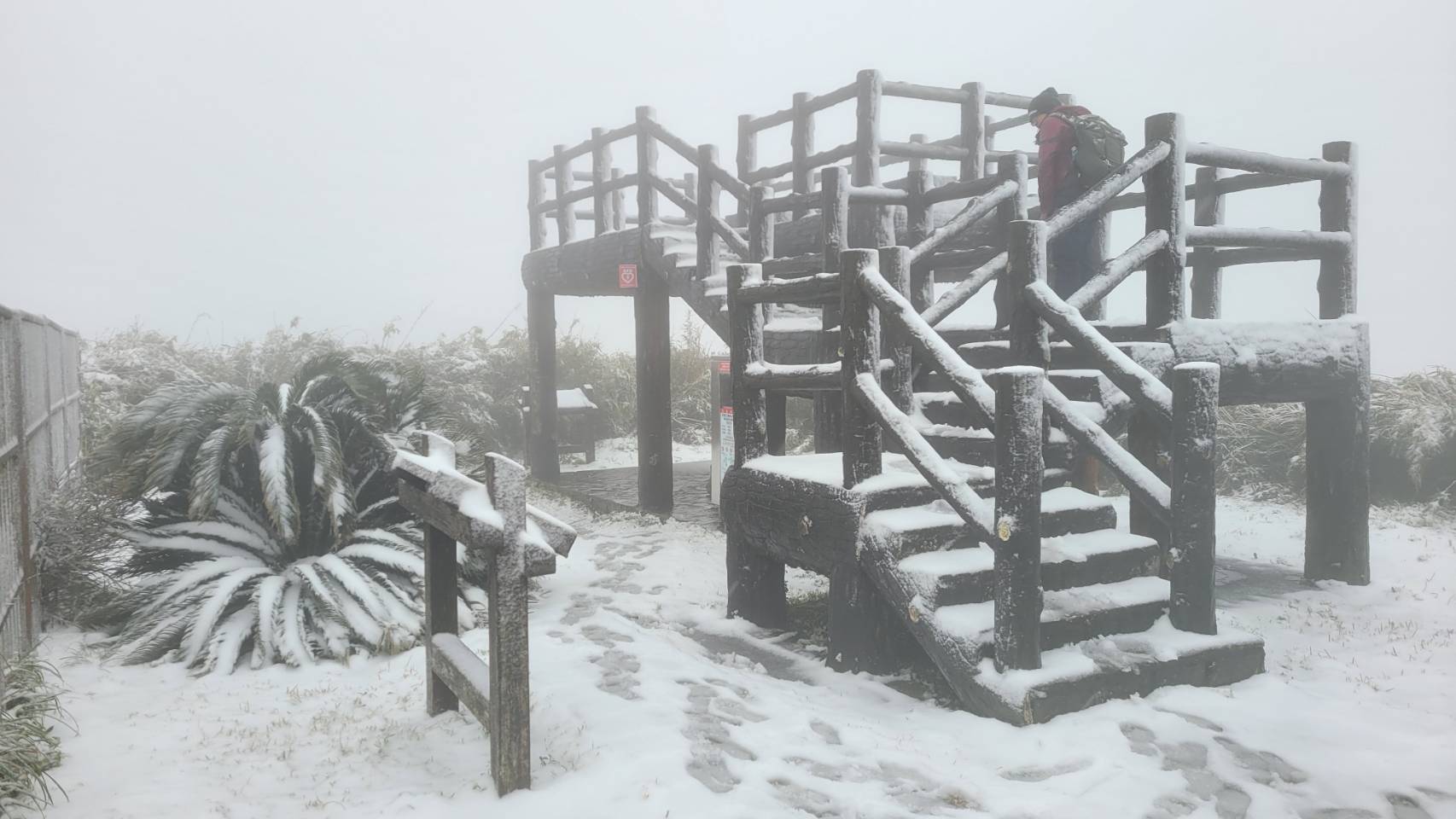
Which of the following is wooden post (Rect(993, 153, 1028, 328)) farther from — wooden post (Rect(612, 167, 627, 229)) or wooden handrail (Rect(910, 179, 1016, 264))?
wooden post (Rect(612, 167, 627, 229))

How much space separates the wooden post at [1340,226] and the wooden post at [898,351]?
310cm

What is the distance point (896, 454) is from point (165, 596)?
12.6 feet

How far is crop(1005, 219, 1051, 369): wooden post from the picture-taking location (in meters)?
4.82

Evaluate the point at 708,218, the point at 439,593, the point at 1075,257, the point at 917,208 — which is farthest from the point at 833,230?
the point at 439,593

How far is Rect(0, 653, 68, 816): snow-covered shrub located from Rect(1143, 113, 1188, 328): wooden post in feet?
17.5

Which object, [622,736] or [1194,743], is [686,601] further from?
[1194,743]

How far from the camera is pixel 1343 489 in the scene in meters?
6.60

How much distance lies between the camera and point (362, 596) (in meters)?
4.94

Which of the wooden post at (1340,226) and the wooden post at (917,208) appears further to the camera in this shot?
the wooden post at (917,208)

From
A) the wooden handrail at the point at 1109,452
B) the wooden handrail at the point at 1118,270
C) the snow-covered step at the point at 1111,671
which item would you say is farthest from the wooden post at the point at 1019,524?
the wooden handrail at the point at 1118,270

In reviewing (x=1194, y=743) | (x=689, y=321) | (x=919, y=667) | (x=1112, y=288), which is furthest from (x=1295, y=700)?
(x=689, y=321)

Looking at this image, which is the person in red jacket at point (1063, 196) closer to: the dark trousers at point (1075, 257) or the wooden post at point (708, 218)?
the dark trousers at point (1075, 257)

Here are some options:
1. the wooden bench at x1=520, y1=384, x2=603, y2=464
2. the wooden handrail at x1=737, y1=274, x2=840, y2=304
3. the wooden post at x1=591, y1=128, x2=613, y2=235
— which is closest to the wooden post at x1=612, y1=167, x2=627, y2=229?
the wooden post at x1=591, y1=128, x2=613, y2=235

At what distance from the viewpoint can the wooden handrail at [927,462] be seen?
419 cm
